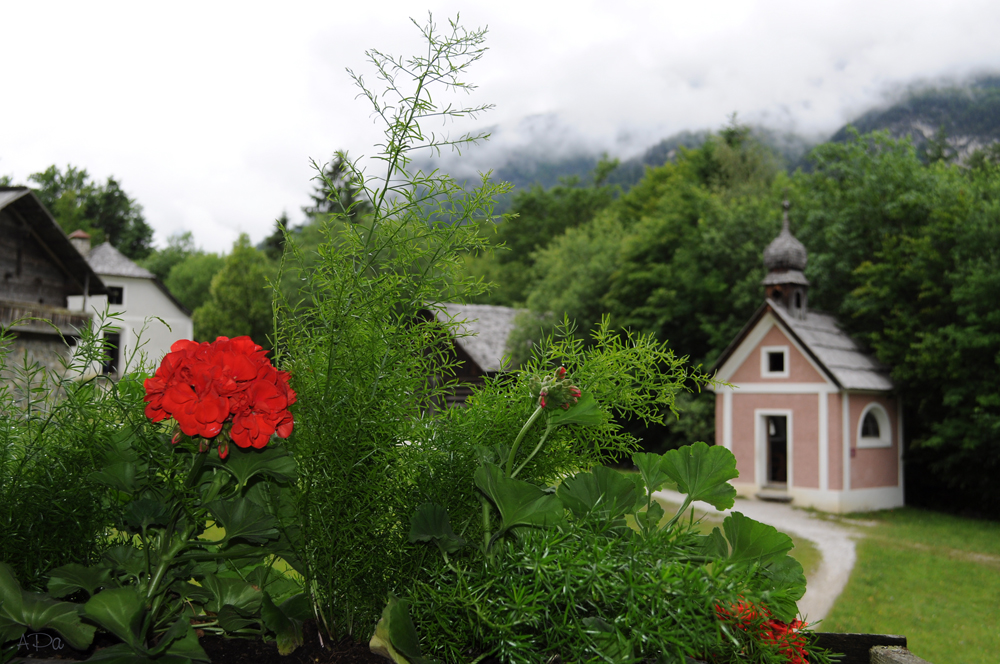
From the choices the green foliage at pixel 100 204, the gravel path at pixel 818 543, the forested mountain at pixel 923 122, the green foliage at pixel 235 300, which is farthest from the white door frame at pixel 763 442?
the forested mountain at pixel 923 122

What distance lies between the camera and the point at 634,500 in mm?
1450

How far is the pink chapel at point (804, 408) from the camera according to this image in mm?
14039

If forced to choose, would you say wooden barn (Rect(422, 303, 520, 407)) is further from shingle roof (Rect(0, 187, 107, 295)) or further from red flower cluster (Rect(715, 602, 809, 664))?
red flower cluster (Rect(715, 602, 809, 664))

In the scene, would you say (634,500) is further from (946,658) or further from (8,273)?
(8,273)

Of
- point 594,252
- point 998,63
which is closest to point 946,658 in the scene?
point 594,252

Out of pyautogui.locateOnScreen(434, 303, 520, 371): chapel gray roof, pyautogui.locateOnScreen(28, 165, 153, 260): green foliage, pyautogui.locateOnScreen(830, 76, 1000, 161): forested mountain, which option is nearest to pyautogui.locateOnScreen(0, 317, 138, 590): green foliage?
pyautogui.locateOnScreen(434, 303, 520, 371): chapel gray roof

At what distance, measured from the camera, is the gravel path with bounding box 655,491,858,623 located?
7695 mm

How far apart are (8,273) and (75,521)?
17.3 metres

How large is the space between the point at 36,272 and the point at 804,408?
59.2 ft

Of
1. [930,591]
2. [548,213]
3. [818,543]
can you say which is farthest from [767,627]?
[548,213]

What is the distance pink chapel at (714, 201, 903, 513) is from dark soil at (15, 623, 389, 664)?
13.5 metres

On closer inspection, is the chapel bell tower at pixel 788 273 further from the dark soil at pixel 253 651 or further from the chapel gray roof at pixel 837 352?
the dark soil at pixel 253 651

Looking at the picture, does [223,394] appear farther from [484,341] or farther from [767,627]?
[484,341]

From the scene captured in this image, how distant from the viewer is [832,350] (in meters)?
14.6
